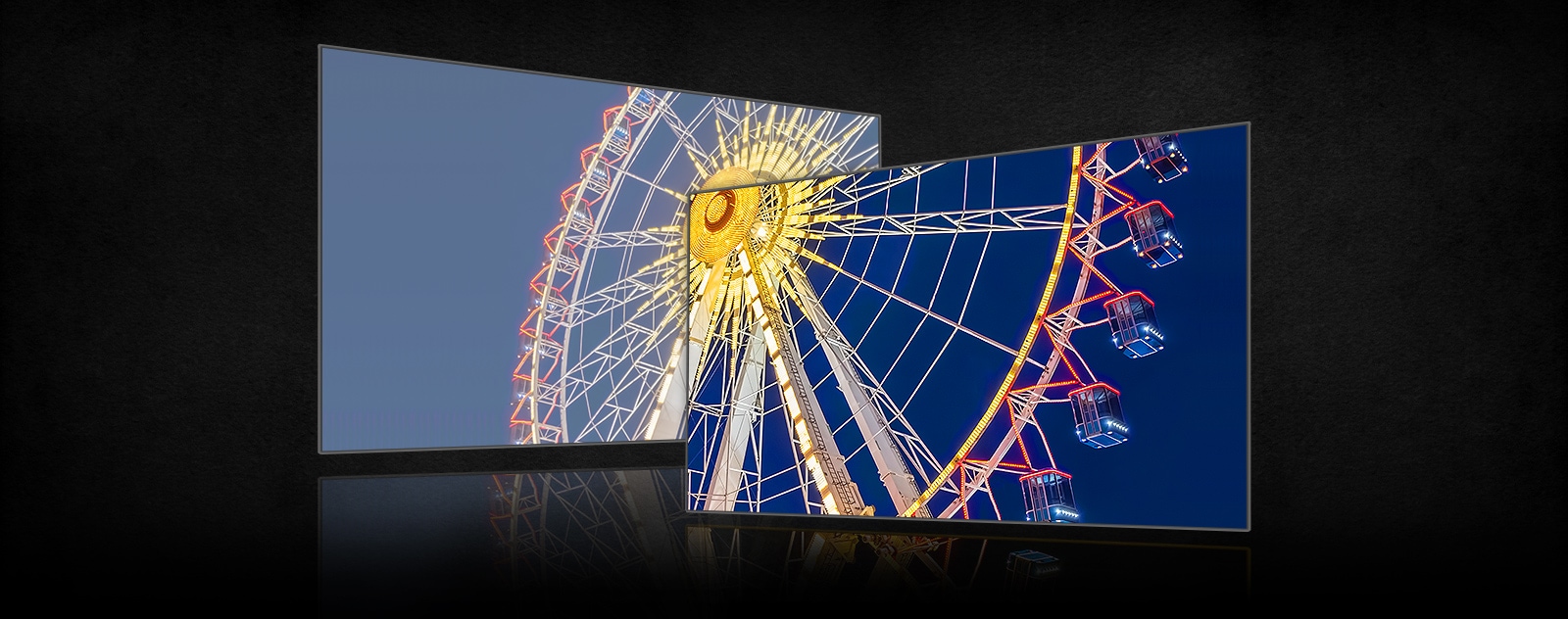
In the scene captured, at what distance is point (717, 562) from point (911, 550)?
0.50 meters

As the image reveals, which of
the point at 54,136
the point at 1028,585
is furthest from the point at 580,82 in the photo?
the point at 1028,585

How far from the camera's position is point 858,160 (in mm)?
4938

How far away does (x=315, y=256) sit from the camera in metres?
3.88

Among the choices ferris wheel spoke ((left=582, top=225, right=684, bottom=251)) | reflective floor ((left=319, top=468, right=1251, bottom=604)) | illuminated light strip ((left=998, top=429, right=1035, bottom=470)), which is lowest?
reflective floor ((left=319, top=468, right=1251, bottom=604))

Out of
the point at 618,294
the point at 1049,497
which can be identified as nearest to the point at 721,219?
the point at 618,294

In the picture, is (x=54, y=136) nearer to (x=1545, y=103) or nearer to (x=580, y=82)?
(x=580, y=82)

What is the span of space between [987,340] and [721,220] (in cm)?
100

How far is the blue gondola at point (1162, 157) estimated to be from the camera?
A: 2.58m

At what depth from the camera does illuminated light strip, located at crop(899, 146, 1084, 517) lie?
272 centimetres

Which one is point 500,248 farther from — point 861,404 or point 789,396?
point 861,404

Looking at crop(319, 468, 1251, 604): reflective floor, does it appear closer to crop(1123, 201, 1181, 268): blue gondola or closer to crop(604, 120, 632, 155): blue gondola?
crop(1123, 201, 1181, 268): blue gondola

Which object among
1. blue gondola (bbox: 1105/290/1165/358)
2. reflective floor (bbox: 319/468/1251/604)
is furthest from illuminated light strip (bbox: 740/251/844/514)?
blue gondola (bbox: 1105/290/1165/358)

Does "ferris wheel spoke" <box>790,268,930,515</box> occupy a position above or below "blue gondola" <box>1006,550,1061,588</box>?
above

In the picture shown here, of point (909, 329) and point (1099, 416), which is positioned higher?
point (909, 329)
